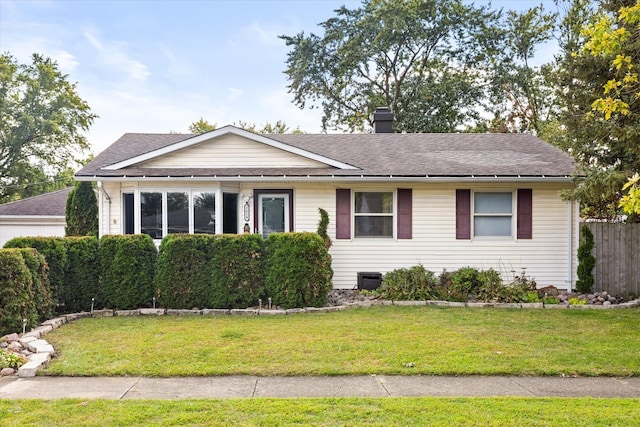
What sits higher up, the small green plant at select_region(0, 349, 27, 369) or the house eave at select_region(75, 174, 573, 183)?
the house eave at select_region(75, 174, 573, 183)

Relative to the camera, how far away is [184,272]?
932 centimetres

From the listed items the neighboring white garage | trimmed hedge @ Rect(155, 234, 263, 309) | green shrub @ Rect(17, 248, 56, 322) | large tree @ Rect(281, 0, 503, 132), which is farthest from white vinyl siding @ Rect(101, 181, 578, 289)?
large tree @ Rect(281, 0, 503, 132)

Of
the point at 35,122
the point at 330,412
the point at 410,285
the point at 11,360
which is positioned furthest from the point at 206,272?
the point at 35,122

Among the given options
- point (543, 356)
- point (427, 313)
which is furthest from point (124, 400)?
point (427, 313)

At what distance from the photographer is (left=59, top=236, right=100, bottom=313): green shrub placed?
29.5ft

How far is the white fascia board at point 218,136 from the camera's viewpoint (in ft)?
38.1

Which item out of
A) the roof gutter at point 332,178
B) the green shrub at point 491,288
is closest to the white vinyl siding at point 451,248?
the roof gutter at point 332,178

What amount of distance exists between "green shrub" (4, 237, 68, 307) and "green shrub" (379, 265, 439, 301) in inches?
256

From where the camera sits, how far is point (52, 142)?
31719mm

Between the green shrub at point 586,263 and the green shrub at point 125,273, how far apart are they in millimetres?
9678

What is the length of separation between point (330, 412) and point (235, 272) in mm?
5586

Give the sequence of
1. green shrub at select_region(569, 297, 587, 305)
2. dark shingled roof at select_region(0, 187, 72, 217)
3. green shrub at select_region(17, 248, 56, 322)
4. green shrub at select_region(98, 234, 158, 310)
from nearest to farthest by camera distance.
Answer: green shrub at select_region(17, 248, 56, 322) < green shrub at select_region(98, 234, 158, 310) < green shrub at select_region(569, 297, 587, 305) < dark shingled roof at select_region(0, 187, 72, 217)

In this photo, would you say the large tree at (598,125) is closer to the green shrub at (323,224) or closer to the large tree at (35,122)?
the green shrub at (323,224)

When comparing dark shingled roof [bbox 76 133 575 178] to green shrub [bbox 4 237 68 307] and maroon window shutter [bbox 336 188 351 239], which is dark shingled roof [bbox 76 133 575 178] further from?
green shrub [bbox 4 237 68 307]
